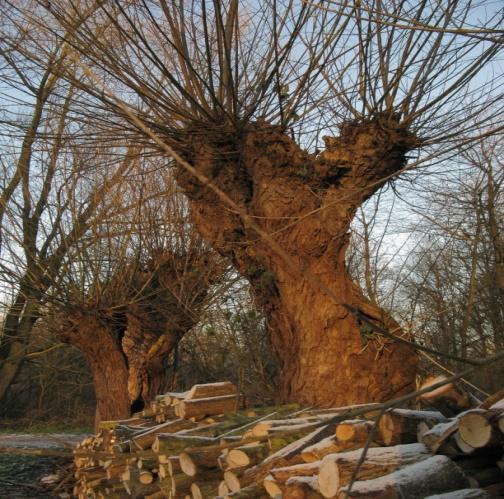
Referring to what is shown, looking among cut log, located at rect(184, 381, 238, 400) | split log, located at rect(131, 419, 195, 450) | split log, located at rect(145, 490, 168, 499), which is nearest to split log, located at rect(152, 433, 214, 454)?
split log, located at rect(145, 490, 168, 499)

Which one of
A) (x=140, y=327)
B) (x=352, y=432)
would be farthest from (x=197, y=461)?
(x=140, y=327)

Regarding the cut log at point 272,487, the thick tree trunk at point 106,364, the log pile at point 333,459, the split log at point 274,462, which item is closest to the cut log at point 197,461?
the log pile at point 333,459

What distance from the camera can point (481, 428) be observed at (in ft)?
9.29

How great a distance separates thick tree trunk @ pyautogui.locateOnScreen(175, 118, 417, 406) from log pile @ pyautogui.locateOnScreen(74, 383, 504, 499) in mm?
479

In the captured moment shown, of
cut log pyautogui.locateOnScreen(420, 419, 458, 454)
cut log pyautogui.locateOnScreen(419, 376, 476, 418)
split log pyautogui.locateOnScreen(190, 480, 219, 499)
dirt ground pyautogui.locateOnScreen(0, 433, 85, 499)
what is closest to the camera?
cut log pyautogui.locateOnScreen(420, 419, 458, 454)

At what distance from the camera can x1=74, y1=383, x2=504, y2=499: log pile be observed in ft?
8.76

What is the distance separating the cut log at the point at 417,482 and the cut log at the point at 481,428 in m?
0.15

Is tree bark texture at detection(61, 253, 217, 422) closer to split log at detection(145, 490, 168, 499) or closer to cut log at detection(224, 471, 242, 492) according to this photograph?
split log at detection(145, 490, 168, 499)

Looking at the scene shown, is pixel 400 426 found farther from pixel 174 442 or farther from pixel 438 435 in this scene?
pixel 174 442

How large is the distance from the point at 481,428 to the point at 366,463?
59cm

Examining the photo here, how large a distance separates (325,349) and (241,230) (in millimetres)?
1486

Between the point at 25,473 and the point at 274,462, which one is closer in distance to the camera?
the point at 274,462

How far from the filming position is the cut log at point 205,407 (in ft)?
19.0

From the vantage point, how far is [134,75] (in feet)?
16.8
